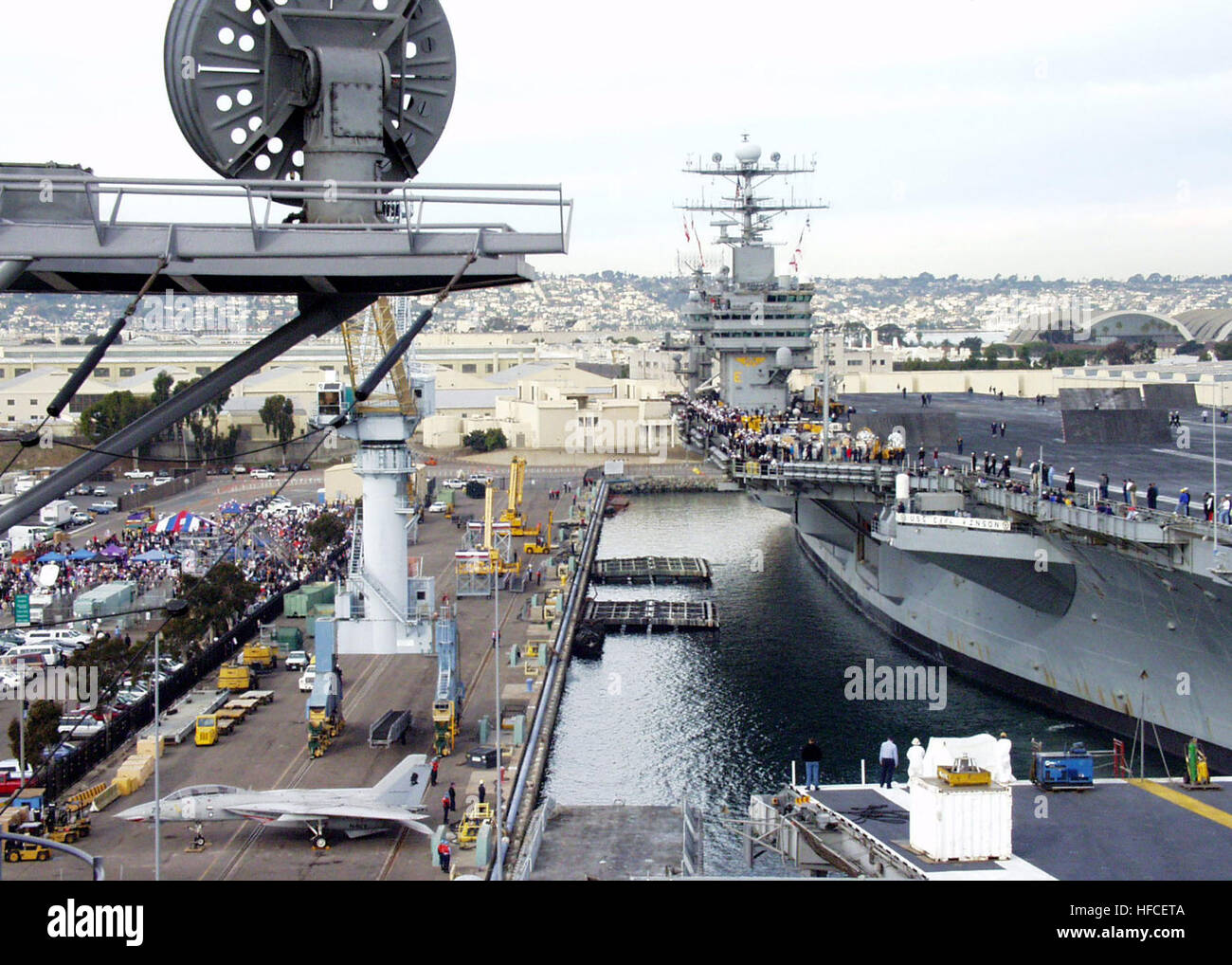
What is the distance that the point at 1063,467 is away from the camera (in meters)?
27.9

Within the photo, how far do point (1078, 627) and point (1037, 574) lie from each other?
1.14 meters

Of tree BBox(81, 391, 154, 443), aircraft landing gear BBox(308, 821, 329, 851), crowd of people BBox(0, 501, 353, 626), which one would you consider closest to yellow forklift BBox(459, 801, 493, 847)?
aircraft landing gear BBox(308, 821, 329, 851)

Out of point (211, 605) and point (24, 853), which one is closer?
point (24, 853)

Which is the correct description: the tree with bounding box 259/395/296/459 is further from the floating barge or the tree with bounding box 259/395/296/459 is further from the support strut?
the support strut

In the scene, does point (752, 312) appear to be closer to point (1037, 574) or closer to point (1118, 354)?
point (1037, 574)

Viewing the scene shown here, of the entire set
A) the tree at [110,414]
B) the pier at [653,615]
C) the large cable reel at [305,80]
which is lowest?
the pier at [653,615]

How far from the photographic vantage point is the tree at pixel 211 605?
87.3ft

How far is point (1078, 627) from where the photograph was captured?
22.6m

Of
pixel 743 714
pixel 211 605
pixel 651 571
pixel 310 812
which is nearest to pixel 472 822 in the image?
pixel 310 812

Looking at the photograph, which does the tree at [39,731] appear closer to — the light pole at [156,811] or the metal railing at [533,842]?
the light pole at [156,811]

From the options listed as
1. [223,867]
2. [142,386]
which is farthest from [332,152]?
[142,386]

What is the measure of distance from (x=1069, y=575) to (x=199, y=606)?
17.3 meters

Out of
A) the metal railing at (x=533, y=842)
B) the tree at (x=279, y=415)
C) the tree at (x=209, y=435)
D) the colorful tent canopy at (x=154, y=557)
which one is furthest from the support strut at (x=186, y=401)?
the tree at (x=279, y=415)

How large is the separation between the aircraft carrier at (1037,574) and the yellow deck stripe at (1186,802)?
580 centimetres
